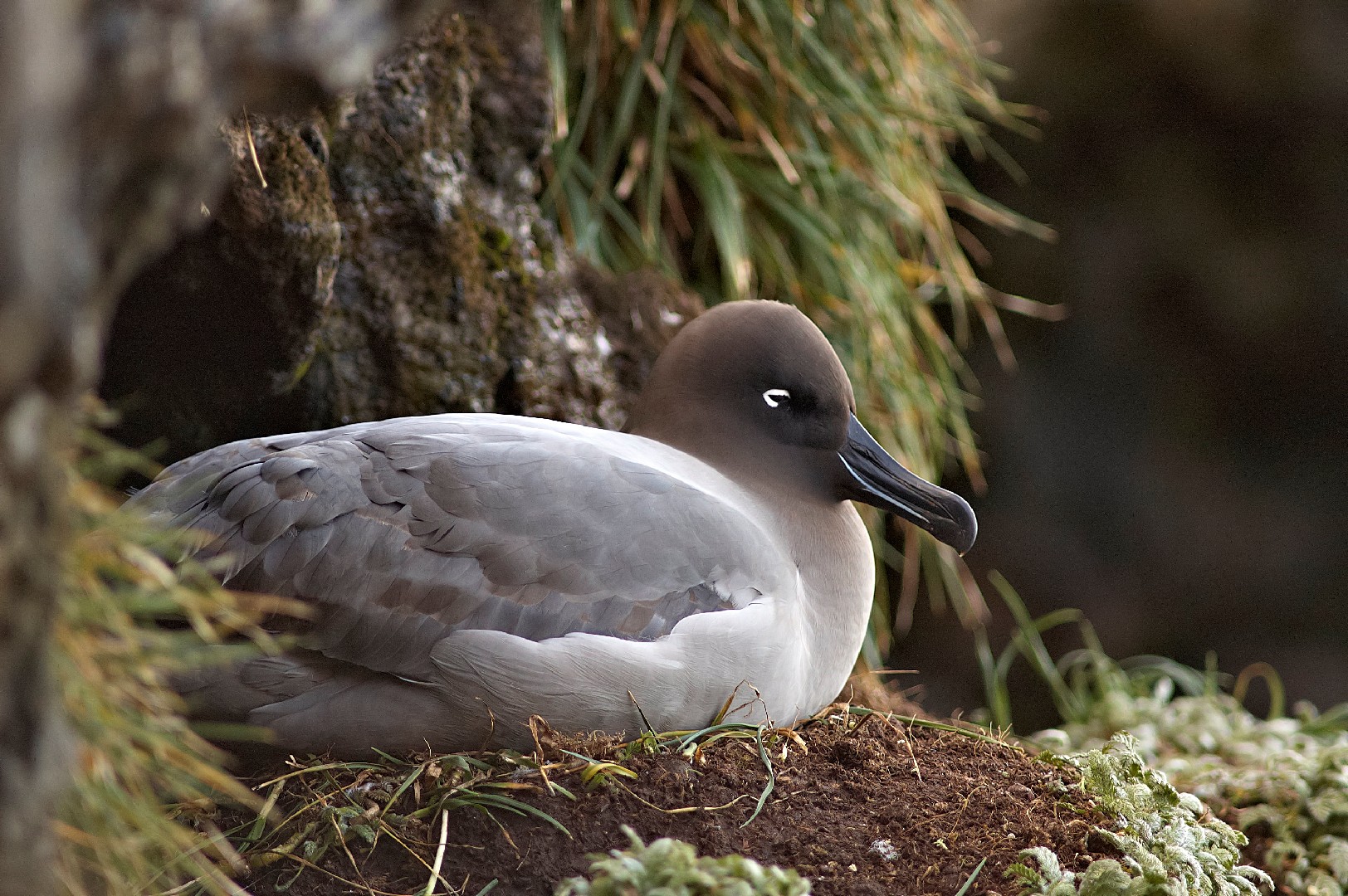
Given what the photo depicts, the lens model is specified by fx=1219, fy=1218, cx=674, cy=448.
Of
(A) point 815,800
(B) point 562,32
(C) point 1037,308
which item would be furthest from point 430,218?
(C) point 1037,308

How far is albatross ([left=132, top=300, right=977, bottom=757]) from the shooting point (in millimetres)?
2510

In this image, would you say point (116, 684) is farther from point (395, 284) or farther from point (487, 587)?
point (395, 284)

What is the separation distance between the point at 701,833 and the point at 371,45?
1500 millimetres

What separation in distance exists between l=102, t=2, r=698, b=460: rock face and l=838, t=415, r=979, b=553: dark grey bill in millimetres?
1066

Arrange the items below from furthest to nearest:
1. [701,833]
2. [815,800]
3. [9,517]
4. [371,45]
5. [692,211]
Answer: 1. [692,211]
2. [815,800]
3. [701,833]
4. [371,45]
5. [9,517]

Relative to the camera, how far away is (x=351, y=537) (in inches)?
102

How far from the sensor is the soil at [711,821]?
86.7 inches

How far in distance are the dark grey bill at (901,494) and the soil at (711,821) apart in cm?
74

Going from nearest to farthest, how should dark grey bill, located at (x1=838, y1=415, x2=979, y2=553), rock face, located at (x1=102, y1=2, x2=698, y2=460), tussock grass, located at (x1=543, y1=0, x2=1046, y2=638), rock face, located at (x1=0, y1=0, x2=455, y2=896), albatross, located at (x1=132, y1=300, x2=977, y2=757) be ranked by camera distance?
rock face, located at (x1=0, y1=0, x2=455, y2=896) < albatross, located at (x1=132, y1=300, x2=977, y2=757) < rock face, located at (x1=102, y1=2, x2=698, y2=460) < dark grey bill, located at (x1=838, y1=415, x2=979, y2=553) < tussock grass, located at (x1=543, y1=0, x2=1046, y2=638)

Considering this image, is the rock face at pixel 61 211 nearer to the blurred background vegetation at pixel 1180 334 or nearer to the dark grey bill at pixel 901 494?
the dark grey bill at pixel 901 494

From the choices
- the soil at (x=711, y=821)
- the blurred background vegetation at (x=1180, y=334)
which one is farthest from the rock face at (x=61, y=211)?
the blurred background vegetation at (x=1180, y=334)

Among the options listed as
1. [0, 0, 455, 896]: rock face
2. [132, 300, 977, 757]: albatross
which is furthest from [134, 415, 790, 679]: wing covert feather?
[0, 0, 455, 896]: rock face

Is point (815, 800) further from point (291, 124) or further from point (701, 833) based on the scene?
point (291, 124)

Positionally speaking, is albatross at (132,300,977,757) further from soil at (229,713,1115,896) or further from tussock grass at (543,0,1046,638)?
tussock grass at (543,0,1046,638)
